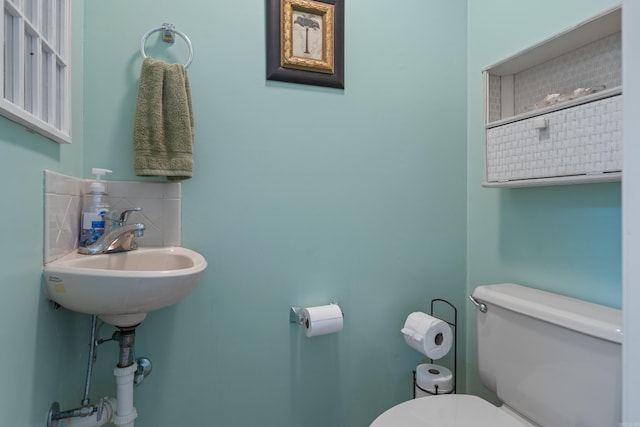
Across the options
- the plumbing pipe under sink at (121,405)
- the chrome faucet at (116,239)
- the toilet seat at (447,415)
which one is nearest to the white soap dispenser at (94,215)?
the chrome faucet at (116,239)

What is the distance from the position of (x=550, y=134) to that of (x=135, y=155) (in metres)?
1.32

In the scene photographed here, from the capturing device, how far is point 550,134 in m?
1.02

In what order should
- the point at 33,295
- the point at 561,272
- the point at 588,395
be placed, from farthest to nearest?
1. the point at 561,272
2. the point at 588,395
3. the point at 33,295

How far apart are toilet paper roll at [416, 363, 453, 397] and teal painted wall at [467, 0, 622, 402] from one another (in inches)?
11.0

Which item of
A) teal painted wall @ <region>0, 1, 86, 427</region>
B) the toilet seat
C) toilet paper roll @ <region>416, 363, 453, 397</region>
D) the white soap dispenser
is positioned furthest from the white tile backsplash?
toilet paper roll @ <region>416, 363, 453, 397</region>

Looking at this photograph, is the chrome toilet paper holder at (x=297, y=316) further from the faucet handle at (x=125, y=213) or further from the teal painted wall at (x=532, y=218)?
the teal painted wall at (x=532, y=218)

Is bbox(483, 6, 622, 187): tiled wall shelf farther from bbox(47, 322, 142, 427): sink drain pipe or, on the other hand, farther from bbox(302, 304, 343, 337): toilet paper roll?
bbox(47, 322, 142, 427): sink drain pipe

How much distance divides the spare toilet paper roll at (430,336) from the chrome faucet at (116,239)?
41.6 inches

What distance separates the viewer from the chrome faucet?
3.25ft

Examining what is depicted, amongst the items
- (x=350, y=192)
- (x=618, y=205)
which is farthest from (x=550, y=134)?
(x=350, y=192)

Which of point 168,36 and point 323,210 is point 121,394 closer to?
point 323,210

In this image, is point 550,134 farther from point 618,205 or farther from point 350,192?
point 350,192

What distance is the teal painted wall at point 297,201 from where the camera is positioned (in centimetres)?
114

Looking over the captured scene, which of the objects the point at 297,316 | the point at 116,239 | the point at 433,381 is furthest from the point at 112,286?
the point at 433,381
